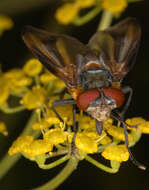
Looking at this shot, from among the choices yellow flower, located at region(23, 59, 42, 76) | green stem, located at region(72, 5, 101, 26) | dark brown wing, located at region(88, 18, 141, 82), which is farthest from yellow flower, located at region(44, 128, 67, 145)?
green stem, located at region(72, 5, 101, 26)

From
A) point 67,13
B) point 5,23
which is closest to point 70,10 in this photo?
point 67,13

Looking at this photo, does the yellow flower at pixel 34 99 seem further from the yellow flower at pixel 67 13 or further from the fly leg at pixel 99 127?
the yellow flower at pixel 67 13

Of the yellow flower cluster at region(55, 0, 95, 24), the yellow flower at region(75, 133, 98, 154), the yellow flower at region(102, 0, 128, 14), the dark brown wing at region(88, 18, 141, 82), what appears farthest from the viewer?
the yellow flower cluster at region(55, 0, 95, 24)

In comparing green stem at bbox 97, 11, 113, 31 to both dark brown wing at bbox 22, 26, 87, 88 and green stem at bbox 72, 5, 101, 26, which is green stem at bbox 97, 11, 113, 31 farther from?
dark brown wing at bbox 22, 26, 87, 88

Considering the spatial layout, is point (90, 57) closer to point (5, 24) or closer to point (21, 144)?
point (21, 144)

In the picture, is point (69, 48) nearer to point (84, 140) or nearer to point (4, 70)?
point (84, 140)

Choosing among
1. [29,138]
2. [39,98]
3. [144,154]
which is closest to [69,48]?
[39,98]

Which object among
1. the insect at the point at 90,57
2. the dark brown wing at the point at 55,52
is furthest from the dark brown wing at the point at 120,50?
the dark brown wing at the point at 55,52
